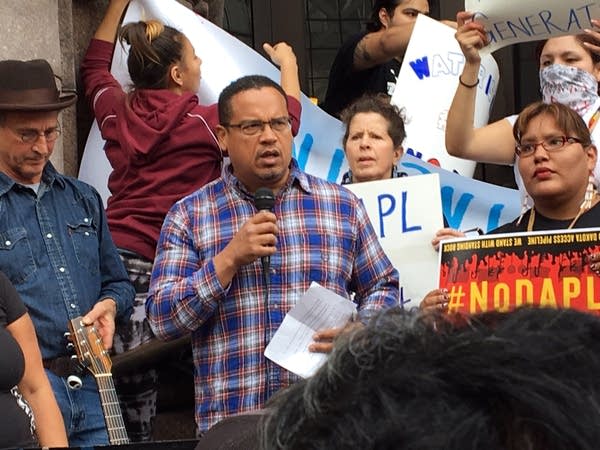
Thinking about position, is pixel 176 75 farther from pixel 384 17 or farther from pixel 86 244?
pixel 384 17

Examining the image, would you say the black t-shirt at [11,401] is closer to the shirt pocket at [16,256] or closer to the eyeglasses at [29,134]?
the shirt pocket at [16,256]

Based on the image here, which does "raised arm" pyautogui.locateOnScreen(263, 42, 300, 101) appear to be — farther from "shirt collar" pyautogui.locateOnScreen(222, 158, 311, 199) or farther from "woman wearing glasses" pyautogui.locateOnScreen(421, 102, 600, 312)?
"woman wearing glasses" pyautogui.locateOnScreen(421, 102, 600, 312)

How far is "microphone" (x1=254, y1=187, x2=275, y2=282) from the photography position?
13.2 ft

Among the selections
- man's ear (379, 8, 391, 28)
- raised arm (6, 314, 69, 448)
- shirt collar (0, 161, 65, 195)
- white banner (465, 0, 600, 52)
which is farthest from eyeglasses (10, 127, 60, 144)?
man's ear (379, 8, 391, 28)

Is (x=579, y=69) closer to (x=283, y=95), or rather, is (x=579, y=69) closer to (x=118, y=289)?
(x=283, y=95)

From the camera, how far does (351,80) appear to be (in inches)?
257

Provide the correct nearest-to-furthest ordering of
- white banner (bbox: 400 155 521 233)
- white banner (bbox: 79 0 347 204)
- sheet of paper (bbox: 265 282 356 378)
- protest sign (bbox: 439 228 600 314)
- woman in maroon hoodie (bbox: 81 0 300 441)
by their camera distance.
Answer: protest sign (bbox: 439 228 600 314)
sheet of paper (bbox: 265 282 356 378)
woman in maroon hoodie (bbox: 81 0 300 441)
white banner (bbox: 400 155 521 233)
white banner (bbox: 79 0 347 204)

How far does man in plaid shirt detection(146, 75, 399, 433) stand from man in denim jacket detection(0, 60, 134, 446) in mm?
376

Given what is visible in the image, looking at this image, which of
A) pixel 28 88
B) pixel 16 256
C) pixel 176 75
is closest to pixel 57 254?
pixel 16 256

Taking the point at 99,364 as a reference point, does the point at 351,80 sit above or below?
above

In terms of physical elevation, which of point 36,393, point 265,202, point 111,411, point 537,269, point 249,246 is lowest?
point 111,411

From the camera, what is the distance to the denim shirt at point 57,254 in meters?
4.34

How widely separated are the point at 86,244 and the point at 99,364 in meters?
0.48

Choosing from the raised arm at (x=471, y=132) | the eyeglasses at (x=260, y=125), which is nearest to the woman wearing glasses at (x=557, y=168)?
the raised arm at (x=471, y=132)
